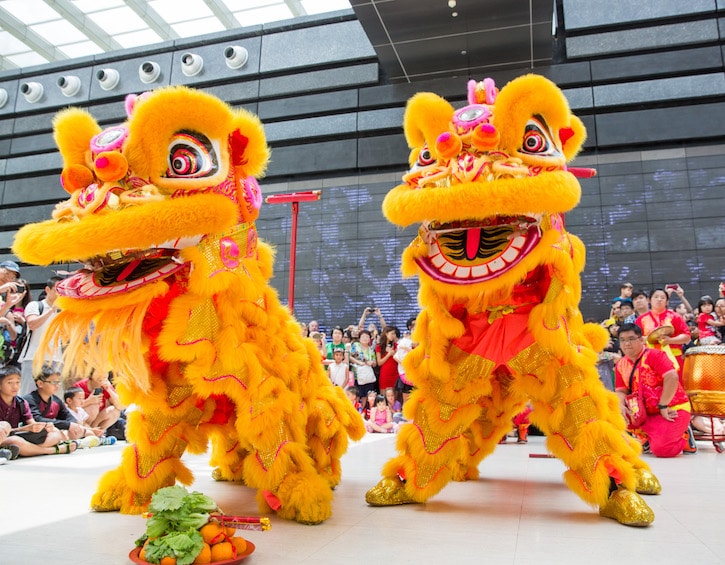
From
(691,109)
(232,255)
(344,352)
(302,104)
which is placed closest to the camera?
(232,255)

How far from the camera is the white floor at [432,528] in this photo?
4.76 ft

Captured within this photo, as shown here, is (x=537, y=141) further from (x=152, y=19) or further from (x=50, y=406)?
(x=152, y=19)

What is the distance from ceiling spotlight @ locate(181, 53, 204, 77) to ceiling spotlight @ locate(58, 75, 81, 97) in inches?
81.9

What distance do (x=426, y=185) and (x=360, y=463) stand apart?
1896mm

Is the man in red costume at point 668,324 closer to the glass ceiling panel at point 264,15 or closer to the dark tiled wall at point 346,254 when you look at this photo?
the dark tiled wall at point 346,254

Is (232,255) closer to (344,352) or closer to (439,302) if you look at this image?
(439,302)

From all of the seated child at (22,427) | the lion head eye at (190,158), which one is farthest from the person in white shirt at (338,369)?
the lion head eye at (190,158)

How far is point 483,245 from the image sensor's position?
1862 mm

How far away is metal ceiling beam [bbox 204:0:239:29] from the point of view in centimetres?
800

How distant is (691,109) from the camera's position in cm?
664

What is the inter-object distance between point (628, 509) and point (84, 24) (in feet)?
31.2

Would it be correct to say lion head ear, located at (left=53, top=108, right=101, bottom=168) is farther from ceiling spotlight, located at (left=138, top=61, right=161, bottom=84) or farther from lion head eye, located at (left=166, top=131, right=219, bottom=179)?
ceiling spotlight, located at (left=138, top=61, right=161, bottom=84)

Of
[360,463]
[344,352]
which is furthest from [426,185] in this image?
[344,352]

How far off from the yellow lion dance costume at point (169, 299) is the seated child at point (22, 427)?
201 centimetres
